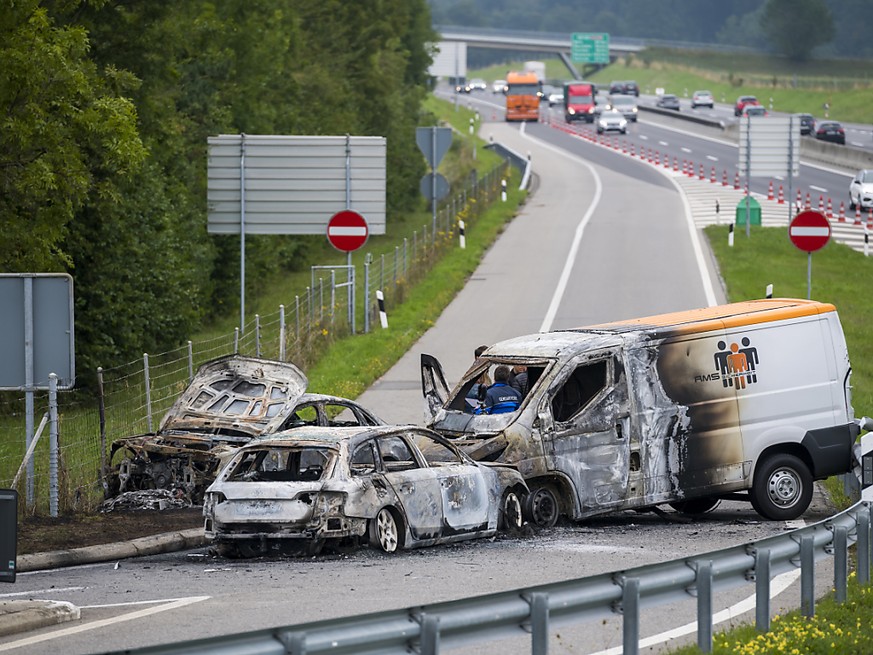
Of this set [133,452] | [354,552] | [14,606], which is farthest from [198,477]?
[14,606]

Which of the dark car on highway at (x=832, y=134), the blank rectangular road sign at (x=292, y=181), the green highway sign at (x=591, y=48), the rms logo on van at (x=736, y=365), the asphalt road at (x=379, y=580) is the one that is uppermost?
the green highway sign at (x=591, y=48)

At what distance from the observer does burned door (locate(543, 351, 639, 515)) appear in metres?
15.5

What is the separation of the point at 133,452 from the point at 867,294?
87.0 ft

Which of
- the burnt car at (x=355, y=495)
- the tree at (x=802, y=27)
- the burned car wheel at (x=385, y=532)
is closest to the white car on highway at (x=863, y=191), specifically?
the burnt car at (x=355, y=495)

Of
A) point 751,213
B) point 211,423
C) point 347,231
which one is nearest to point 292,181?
point 347,231

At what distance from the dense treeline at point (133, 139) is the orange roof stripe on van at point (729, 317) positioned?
968 centimetres

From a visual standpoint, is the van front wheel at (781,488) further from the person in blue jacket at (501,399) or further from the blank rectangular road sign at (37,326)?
the blank rectangular road sign at (37,326)

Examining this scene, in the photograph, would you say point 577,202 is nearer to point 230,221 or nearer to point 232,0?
point 232,0

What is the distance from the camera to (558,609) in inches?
322

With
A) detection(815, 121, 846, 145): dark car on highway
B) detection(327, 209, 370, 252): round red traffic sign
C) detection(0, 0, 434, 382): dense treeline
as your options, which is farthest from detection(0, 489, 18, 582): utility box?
detection(815, 121, 846, 145): dark car on highway

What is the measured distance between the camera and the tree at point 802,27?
17250cm

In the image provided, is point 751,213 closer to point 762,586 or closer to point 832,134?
point 832,134

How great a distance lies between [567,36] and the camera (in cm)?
19000

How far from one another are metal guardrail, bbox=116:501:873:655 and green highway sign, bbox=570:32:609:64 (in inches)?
6565
